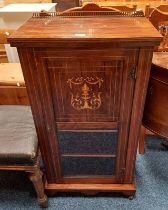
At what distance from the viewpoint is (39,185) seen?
1.09 metres

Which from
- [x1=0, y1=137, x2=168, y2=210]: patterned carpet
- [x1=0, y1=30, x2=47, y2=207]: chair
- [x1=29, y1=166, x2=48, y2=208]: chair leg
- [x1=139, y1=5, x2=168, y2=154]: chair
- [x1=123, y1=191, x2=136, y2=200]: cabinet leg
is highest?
[x1=139, y1=5, x2=168, y2=154]: chair

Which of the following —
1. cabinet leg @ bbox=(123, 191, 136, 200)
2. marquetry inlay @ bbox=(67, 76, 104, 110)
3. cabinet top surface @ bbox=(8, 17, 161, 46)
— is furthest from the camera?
cabinet leg @ bbox=(123, 191, 136, 200)

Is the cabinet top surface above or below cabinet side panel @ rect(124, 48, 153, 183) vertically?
above

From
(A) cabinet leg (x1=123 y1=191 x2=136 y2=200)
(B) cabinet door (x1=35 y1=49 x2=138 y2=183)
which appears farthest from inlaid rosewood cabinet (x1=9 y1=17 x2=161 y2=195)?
(A) cabinet leg (x1=123 y1=191 x2=136 y2=200)

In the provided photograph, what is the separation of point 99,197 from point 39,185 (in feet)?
1.28

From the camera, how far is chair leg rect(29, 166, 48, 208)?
103cm

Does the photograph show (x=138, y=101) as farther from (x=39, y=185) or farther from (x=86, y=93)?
(x=39, y=185)

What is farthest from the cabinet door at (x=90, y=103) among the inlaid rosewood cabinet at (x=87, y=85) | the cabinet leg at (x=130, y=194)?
the cabinet leg at (x=130, y=194)

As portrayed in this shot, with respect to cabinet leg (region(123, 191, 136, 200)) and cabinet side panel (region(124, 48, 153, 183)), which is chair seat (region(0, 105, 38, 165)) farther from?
cabinet leg (region(123, 191, 136, 200))

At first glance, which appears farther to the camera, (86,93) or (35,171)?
(35,171)

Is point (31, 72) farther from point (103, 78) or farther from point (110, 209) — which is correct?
point (110, 209)

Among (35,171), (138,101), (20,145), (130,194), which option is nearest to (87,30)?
(138,101)

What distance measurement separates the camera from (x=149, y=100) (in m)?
1.02

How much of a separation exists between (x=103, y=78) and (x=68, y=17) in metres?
0.38
